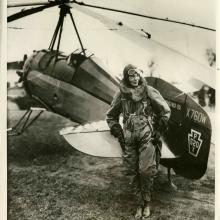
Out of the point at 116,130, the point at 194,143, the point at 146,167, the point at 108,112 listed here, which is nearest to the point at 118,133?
the point at 116,130

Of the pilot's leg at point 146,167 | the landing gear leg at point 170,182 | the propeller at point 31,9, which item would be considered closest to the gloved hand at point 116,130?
the pilot's leg at point 146,167

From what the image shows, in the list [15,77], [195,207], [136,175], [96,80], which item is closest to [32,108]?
[15,77]

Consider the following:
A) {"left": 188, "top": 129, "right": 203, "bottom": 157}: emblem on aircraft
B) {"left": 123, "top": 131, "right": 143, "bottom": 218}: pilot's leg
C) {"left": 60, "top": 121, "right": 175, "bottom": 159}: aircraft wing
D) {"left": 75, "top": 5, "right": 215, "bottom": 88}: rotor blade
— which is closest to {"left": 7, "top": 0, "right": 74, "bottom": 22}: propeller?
{"left": 75, "top": 5, "right": 215, "bottom": 88}: rotor blade

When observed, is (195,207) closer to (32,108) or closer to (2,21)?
(32,108)

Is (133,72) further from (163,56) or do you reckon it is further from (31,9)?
(31,9)

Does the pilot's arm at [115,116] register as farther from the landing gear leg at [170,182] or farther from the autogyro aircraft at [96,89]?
the landing gear leg at [170,182]

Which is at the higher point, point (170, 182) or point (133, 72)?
point (133, 72)
